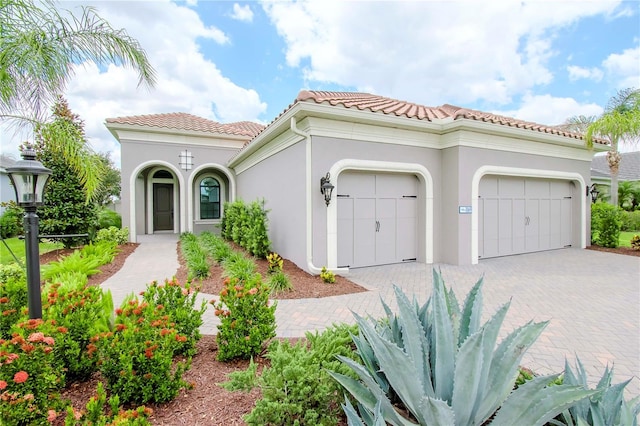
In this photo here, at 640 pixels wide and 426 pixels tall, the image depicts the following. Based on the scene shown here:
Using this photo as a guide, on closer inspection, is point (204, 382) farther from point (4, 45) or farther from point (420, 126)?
point (420, 126)

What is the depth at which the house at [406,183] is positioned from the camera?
7.20m

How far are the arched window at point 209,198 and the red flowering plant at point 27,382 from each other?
13296 mm

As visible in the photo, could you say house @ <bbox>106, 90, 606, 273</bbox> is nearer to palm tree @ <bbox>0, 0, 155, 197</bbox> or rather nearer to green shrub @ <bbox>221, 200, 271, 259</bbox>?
green shrub @ <bbox>221, 200, 271, 259</bbox>

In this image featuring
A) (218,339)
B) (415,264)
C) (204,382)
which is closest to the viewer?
(204,382)

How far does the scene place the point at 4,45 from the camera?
15.7 ft

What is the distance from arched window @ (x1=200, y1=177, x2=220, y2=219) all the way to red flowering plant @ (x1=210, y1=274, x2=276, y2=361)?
40.9 feet

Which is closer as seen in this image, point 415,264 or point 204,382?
point 204,382

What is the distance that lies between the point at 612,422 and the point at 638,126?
13.8 meters

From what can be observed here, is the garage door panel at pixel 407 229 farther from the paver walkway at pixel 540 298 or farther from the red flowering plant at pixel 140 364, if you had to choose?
the red flowering plant at pixel 140 364

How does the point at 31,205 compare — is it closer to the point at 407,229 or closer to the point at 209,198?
the point at 407,229

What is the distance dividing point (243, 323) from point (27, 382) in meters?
1.66

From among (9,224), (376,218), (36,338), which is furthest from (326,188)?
(9,224)

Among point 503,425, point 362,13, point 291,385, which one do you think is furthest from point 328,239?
point 362,13

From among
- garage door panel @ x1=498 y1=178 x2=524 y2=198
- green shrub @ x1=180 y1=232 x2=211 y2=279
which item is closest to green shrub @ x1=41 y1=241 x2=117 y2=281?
green shrub @ x1=180 y1=232 x2=211 y2=279
